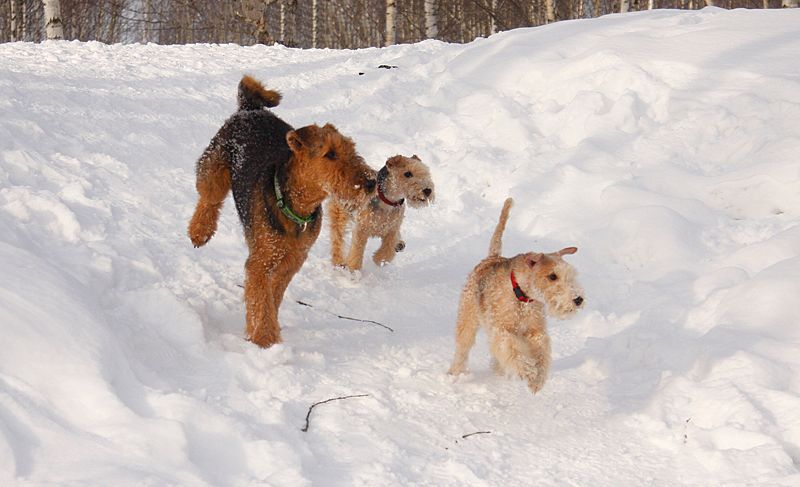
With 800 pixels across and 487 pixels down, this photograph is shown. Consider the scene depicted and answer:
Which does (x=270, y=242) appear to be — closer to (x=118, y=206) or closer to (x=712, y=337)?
(x=118, y=206)

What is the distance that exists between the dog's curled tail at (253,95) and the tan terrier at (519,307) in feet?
6.67

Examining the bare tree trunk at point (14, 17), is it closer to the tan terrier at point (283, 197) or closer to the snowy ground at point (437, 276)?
the snowy ground at point (437, 276)

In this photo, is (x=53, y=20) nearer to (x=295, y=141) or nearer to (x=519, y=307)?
(x=295, y=141)

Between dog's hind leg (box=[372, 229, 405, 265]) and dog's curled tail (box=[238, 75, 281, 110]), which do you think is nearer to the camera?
dog's curled tail (box=[238, 75, 281, 110])

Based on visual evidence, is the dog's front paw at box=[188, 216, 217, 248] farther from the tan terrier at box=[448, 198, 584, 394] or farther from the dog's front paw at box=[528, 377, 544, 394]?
the dog's front paw at box=[528, 377, 544, 394]

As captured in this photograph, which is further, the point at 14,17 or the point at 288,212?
the point at 14,17

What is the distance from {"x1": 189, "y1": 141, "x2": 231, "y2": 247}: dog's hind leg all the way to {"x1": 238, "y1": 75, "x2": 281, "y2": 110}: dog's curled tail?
1.33 feet

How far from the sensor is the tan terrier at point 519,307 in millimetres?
3879

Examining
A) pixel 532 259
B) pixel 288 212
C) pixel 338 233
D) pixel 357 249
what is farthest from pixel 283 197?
pixel 338 233

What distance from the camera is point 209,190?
16.5ft

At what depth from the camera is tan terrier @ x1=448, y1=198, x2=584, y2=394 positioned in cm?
388

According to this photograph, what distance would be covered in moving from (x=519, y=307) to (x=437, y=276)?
1.93 meters

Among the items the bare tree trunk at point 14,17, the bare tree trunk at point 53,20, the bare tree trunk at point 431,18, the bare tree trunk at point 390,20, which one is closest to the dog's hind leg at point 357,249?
the bare tree trunk at point 53,20

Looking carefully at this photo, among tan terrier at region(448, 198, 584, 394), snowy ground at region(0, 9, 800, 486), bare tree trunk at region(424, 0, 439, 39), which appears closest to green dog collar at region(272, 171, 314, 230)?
snowy ground at region(0, 9, 800, 486)
